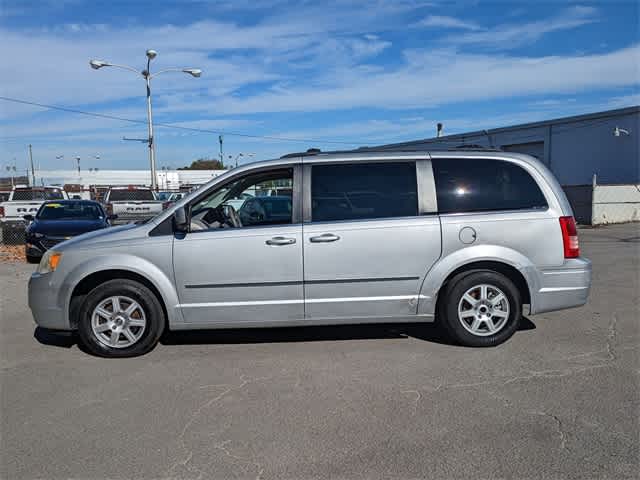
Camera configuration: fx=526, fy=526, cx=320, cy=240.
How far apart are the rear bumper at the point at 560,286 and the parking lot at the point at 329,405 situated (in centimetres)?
42

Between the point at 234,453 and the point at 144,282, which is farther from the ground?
the point at 144,282

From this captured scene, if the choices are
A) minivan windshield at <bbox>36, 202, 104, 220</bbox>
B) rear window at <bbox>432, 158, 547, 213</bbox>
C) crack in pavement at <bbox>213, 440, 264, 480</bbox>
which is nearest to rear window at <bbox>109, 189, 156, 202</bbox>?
minivan windshield at <bbox>36, 202, 104, 220</bbox>

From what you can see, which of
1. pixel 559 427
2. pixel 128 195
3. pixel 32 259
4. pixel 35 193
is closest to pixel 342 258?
pixel 559 427

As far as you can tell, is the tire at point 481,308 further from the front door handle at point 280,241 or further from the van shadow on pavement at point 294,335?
A: the front door handle at point 280,241

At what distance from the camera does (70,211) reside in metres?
12.4

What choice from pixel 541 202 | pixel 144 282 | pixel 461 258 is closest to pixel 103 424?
pixel 144 282

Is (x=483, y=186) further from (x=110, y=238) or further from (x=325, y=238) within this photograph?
(x=110, y=238)

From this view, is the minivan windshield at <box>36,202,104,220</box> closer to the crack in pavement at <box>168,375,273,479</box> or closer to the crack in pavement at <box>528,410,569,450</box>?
the crack in pavement at <box>168,375,273,479</box>

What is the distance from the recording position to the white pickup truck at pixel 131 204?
18688 mm

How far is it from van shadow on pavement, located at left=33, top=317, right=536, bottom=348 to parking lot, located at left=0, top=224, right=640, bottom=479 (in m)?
0.03

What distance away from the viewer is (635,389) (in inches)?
160

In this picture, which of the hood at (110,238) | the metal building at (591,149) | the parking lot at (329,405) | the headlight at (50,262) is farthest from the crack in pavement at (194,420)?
the metal building at (591,149)

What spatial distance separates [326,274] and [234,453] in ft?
6.81

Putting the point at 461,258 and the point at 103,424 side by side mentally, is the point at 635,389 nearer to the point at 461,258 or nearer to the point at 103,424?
the point at 461,258
